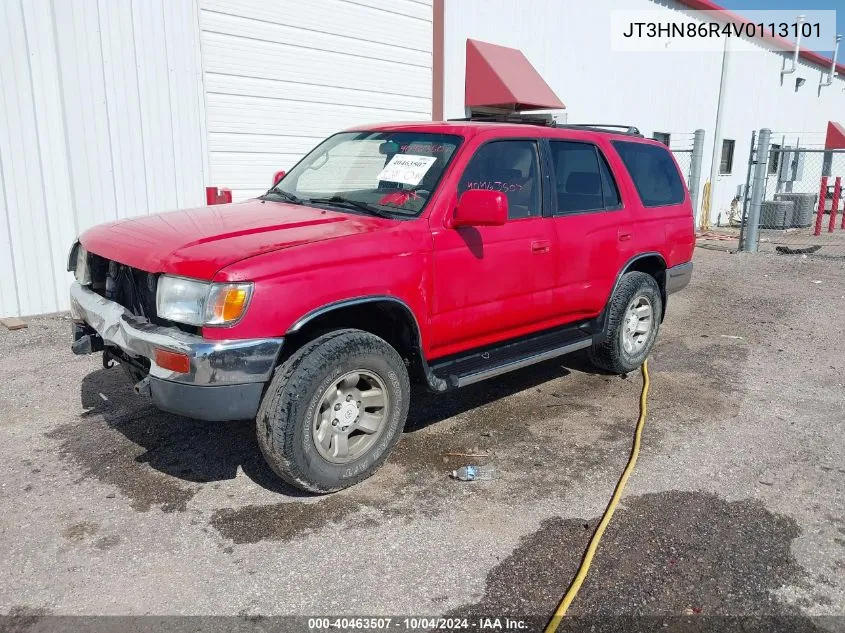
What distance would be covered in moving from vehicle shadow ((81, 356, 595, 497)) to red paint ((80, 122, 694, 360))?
30.6 inches

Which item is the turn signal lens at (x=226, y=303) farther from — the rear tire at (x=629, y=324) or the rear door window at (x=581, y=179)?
the rear tire at (x=629, y=324)

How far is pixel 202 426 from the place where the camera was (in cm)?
450

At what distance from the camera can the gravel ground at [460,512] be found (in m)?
2.84

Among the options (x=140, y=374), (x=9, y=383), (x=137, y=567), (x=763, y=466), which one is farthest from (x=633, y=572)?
(x=9, y=383)

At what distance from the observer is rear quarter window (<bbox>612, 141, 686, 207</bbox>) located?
5.49 metres

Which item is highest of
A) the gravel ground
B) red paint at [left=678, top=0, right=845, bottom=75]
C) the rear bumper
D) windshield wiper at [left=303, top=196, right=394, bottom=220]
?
red paint at [left=678, top=0, right=845, bottom=75]

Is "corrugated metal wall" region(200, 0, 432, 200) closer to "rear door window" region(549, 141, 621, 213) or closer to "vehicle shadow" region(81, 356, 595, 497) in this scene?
"vehicle shadow" region(81, 356, 595, 497)

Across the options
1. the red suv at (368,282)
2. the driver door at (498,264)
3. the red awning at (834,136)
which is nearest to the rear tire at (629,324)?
the red suv at (368,282)

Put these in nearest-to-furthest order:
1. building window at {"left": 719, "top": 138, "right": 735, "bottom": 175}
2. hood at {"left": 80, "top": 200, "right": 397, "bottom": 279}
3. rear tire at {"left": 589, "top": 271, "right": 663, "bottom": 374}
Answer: hood at {"left": 80, "top": 200, "right": 397, "bottom": 279} < rear tire at {"left": 589, "top": 271, "right": 663, "bottom": 374} < building window at {"left": 719, "top": 138, "right": 735, "bottom": 175}

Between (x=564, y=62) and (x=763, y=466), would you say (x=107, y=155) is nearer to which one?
(x=763, y=466)

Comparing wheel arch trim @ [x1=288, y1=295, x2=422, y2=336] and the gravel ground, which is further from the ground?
wheel arch trim @ [x1=288, y1=295, x2=422, y2=336]

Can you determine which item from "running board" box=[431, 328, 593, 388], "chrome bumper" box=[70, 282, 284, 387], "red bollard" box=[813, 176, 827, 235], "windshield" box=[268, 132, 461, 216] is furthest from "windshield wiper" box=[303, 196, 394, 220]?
"red bollard" box=[813, 176, 827, 235]

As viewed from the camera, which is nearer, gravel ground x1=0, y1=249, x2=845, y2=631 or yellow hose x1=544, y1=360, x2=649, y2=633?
yellow hose x1=544, y1=360, x2=649, y2=633

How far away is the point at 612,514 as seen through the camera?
3.49 meters
